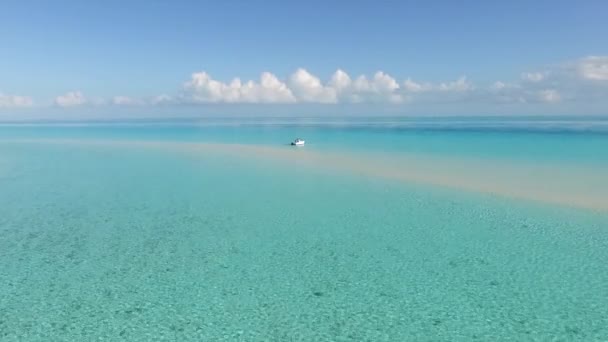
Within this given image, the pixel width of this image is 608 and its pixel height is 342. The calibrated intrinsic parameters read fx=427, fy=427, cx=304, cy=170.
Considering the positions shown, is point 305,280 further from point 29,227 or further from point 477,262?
point 29,227

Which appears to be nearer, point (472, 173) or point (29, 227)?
point (29, 227)

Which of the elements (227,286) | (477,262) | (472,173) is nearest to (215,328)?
(227,286)

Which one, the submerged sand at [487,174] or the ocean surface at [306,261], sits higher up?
the submerged sand at [487,174]

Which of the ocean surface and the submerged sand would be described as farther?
the submerged sand

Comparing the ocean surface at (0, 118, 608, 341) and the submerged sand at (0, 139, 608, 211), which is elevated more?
the submerged sand at (0, 139, 608, 211)

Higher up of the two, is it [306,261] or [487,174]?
[487,174]

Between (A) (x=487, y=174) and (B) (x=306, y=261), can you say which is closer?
(B) (x=306, y=261)

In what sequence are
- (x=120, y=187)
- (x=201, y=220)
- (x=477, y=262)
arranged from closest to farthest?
(x=477, y=262)
(x=201, y=220)
(x=120, y=187)

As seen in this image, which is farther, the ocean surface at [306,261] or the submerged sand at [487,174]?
the submerged sand at [487,174]
